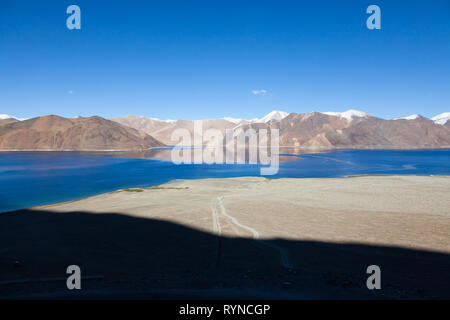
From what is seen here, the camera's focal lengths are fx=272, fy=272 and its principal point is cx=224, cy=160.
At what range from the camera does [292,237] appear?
13.6m

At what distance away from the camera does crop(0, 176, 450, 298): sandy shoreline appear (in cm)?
820

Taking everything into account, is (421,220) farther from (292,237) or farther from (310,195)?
(310,195)

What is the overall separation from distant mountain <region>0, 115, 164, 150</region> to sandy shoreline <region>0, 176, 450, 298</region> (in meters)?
174

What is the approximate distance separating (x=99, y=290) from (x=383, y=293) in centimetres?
764

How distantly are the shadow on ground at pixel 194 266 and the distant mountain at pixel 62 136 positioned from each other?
181726 millimetres

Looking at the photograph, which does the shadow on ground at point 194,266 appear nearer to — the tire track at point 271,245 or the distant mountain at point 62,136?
the tire track at point 271,245

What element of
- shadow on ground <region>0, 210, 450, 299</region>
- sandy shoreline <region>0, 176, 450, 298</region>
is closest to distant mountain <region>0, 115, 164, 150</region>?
sandy shoreline <region>0, 176, 450, 298</region>

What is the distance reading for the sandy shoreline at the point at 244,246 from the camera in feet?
26.9

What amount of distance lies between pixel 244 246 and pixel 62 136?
201m

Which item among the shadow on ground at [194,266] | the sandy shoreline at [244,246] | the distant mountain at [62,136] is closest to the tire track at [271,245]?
the sandy shoreline at [244,246]

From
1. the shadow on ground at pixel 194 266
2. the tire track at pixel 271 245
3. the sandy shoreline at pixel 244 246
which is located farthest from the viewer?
the tire track at pixel 271 245

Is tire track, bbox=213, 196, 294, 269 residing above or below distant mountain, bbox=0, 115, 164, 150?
below

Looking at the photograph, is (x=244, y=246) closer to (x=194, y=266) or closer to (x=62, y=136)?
(x=194, y=266)

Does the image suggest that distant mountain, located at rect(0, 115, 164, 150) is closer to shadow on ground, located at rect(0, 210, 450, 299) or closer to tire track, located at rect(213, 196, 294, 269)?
tire track, located at rect(213, 196, 294, 269)
